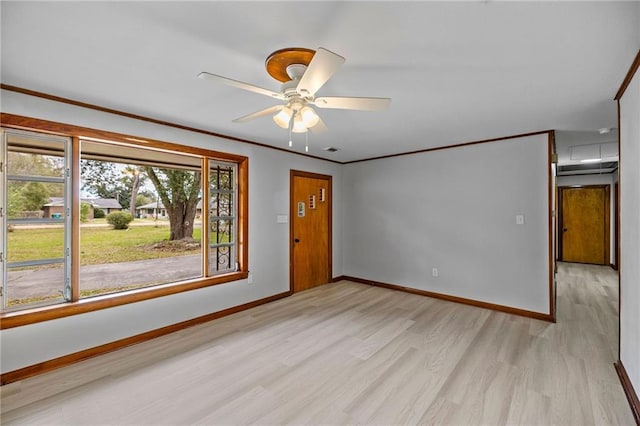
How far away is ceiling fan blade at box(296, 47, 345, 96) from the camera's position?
4.54 feet

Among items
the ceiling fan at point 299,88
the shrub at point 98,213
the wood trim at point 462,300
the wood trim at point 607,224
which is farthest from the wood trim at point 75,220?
the wood trim at point 607,224

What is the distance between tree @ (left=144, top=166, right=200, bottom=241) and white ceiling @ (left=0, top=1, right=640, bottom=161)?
180cm

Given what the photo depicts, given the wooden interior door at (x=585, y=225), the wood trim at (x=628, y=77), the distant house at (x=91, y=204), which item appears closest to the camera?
the wood trim at (x=628, y=77)

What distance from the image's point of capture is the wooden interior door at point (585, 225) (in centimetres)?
690

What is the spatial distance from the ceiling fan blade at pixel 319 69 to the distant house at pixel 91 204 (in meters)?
2.47

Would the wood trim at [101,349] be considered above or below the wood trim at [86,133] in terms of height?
below

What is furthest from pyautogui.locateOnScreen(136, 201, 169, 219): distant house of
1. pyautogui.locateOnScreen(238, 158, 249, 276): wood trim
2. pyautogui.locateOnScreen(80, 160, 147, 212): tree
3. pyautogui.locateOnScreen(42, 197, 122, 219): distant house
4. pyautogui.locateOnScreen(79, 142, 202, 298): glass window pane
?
→ pyautogui.locateOnScreen(238, 158, 249, 276): wood trim

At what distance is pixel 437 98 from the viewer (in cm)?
253

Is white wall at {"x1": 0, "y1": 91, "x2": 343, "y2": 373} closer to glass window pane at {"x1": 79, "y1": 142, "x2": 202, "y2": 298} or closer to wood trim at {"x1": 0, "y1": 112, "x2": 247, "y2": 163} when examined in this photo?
wood trim at {"x1": 0, "y1": 112, "x2": 247, "y2": 163}

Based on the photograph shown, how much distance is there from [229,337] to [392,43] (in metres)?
3.03

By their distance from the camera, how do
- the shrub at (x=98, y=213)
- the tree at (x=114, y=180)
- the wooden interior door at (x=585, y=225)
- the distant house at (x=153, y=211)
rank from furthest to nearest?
the wooden interior door at (x=585, y=225) → the distant house at (x=153, y=211) → the shrub at (x=98, y=213) → the tree at (x=114, y=180)

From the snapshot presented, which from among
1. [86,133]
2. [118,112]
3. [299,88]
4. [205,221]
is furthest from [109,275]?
[299,88]

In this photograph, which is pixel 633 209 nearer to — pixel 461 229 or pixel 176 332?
pixel 461 229

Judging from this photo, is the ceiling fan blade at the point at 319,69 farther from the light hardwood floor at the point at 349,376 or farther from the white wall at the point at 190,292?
the white wall at the point at 190,292
